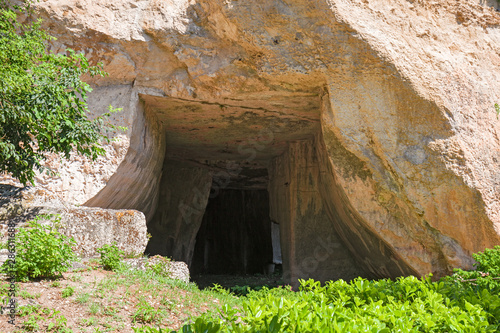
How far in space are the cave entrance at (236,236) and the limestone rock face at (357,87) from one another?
8.56 m

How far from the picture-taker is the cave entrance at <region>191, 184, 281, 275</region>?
14641mm

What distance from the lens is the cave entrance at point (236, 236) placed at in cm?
1464

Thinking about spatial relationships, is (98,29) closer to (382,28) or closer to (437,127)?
(382,28)

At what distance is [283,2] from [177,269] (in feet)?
11.7

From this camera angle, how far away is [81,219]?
4840mm

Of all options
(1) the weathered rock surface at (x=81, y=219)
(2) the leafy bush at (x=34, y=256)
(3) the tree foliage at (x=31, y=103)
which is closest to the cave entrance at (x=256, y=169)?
(1) the weathered rock surface at (x=81, y=219)

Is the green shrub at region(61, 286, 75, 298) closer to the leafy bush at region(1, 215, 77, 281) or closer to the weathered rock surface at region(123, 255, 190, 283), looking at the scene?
the leafy bush at region(1, 215, 77, 281)

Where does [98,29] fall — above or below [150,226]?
above

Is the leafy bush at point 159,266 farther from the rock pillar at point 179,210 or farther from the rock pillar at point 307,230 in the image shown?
the rock pillar at point 179,210

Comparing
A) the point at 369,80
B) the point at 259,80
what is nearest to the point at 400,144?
the point at 369,80

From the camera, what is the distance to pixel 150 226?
9.73 metres

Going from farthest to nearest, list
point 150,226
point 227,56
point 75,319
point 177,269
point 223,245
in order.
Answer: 1. point 223,245
2. point 150,226
3. point 227,56
4. point 177,269
5. point 75,319

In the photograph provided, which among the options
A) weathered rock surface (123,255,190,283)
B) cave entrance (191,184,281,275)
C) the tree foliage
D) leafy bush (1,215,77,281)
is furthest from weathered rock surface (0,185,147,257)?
cave entrance (191,184,281,275)

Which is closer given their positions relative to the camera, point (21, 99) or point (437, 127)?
point (21, 99)
